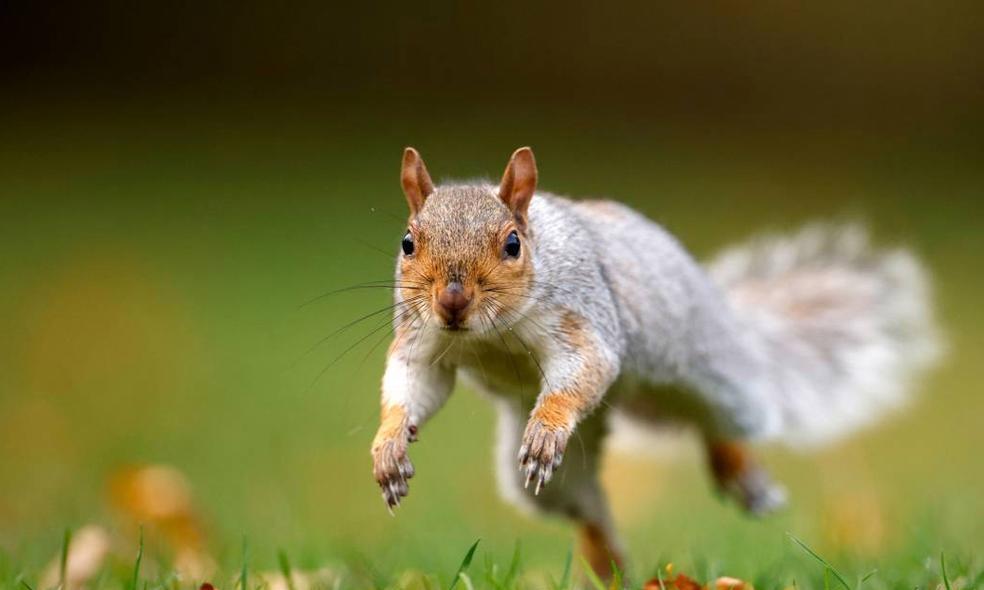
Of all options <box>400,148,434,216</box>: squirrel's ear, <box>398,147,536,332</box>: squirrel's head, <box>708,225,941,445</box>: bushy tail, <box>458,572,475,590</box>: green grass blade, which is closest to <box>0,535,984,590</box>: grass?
<box>458,572,475,590</box>: green grass blade

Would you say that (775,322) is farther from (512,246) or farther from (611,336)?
(512,246)

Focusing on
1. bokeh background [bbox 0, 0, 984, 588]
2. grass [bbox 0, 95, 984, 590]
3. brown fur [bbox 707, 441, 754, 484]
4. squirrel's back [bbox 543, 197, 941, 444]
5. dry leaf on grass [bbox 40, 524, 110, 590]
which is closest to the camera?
dry leaf on grass [bbox 40, 524, 110, 590]

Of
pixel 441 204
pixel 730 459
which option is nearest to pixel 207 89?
pixel 730 459

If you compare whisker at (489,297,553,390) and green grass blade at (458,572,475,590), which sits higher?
whisker at (489,297,553,390)

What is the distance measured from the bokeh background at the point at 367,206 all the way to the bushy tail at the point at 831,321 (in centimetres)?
26

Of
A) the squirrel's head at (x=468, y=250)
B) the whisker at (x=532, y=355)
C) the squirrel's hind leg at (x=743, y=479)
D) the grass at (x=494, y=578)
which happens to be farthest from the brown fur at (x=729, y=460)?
the squirrel's head at (x=468, y=250)

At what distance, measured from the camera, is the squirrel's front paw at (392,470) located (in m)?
2.23

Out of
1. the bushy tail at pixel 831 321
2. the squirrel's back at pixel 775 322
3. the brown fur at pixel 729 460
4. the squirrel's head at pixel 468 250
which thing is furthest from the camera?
the bushy tail at pixel 831 321

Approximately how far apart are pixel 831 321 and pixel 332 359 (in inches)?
99.5

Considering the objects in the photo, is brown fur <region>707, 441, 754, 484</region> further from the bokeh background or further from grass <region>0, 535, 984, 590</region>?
grass <region>0, 535, 984, 590</region>

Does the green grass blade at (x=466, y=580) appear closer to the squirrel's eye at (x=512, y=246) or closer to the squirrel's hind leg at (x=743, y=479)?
the squirrel's eye at (x=512, y=246)

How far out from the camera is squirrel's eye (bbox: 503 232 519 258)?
2.29 metres

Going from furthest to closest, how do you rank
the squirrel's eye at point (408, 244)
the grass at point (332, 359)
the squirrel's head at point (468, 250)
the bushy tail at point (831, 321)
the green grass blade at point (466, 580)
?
the bushy tail at point (831, 321) → the grass at point (332, 359) → the squirrel's eye at point (408, 244) → the squirrel's head at point (468, 250) → the green grass blade at point (466, 580)

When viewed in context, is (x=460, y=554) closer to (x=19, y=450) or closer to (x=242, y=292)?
(x=19, y=450)
